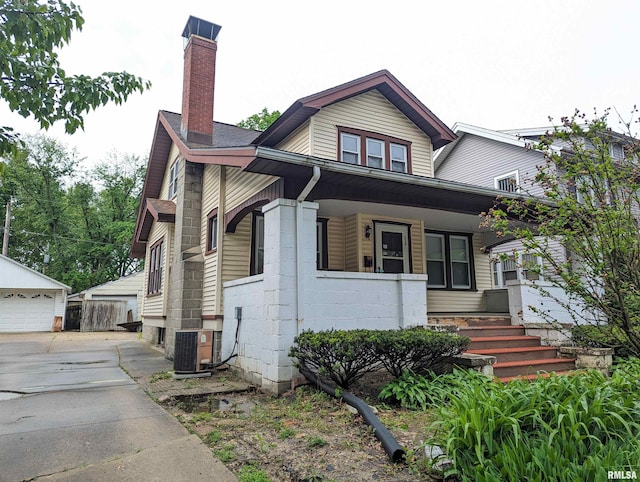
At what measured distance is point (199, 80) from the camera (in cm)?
1098

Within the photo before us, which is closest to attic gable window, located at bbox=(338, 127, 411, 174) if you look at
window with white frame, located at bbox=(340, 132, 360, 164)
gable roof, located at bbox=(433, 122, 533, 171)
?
window with white frame, located at bbox=(340, 132, 360, 164)

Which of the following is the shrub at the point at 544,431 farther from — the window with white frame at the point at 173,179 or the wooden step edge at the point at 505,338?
the window with white frame at the point at 173,179

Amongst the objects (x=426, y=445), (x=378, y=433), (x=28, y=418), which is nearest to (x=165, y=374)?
(x=28, y=418)

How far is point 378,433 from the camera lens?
13.1ft

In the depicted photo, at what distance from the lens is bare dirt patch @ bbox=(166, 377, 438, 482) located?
11.2 feet

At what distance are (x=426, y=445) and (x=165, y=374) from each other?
577 centimetres

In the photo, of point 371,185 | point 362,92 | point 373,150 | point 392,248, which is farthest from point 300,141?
point 371,185

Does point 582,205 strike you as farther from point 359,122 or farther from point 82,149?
point 82,149

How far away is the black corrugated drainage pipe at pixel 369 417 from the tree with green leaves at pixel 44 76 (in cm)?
393

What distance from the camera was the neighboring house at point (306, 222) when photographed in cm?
636

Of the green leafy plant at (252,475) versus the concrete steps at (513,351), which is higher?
the concrete steps at (513,351)

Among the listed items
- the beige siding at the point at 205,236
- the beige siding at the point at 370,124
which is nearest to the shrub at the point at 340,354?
the beige siding at the point at 205,236

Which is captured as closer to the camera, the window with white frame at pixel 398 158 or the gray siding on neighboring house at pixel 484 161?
the window with white frame at pixel 398 158

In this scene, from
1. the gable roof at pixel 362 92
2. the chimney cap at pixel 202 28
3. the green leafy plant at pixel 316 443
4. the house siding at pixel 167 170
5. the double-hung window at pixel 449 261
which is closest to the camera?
the green leafy plant at pixel 316 443
